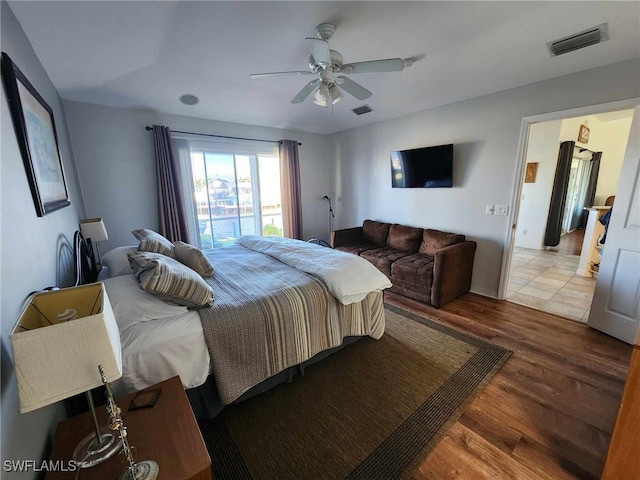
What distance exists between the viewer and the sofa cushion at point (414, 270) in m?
3.15

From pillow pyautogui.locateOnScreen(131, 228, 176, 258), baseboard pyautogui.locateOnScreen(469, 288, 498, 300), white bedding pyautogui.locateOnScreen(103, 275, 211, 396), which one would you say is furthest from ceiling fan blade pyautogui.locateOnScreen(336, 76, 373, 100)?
baseboard pyautogui.locateOnScreen(469, 288, 498, 300)

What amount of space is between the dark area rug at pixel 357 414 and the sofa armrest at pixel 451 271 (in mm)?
706

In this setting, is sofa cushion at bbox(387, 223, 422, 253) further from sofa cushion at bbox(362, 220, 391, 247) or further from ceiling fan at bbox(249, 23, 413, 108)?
ceiling fan at bbox(249, 23, 413, 108)

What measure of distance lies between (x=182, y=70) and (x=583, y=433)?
4298mm

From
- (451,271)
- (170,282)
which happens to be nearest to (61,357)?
(170,282)

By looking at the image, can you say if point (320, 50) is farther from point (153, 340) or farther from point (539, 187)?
point (539, 187)

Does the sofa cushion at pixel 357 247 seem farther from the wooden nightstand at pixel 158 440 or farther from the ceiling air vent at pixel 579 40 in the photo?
the wooden nightstand at pixel 158 440

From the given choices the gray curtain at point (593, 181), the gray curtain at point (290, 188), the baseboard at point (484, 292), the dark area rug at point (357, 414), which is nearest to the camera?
the dark area rug at point (357, 414)

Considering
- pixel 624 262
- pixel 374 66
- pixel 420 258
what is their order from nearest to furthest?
pixel 374 66, pixel 624 262, pixel 420 258

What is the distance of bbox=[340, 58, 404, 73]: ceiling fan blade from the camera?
1916mm

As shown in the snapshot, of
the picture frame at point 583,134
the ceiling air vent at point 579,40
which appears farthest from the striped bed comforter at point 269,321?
the picture frame at point 583,134

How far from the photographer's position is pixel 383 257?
3.68 metres

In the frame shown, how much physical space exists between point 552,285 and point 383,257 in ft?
8.03

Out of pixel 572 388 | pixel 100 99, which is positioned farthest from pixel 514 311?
pixel 100 99
